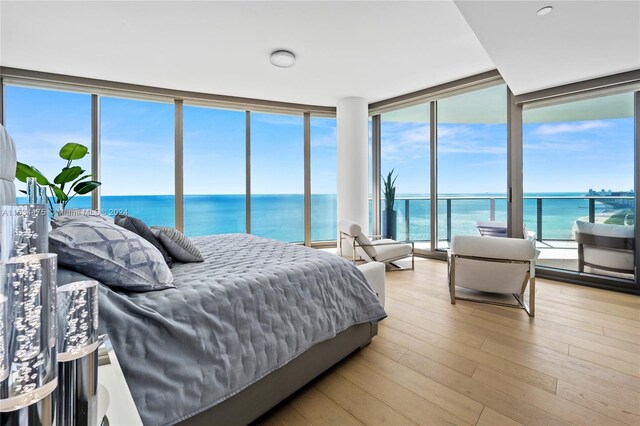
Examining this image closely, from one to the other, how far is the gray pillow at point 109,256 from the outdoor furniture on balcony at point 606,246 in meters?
4.67

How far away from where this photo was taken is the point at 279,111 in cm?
536

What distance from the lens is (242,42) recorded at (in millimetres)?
3123

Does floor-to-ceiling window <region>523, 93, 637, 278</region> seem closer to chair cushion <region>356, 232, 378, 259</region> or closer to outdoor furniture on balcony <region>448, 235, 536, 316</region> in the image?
outdoor furniture on balcony <region>448, 235, 536, 316</region>

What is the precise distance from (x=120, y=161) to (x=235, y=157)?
76.0 inches

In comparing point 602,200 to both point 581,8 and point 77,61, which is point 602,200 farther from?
point 77,61

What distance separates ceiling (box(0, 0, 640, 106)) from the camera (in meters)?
2.39

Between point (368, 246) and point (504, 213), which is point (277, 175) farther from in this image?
point (504, 213)

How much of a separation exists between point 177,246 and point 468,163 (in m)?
4.61

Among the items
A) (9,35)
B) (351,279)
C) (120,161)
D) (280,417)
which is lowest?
(280,417)

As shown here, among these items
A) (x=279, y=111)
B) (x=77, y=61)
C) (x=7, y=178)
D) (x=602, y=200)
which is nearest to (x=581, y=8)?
(x=602, y=200)

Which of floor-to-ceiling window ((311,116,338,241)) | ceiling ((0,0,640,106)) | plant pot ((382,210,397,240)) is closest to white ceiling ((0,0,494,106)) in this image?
ceiling ((0,0,640,106))

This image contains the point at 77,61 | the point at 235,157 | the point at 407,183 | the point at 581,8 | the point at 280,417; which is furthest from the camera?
the point at 235,157

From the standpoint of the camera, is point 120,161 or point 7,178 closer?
point 7,178

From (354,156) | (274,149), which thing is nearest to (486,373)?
(354,156)
